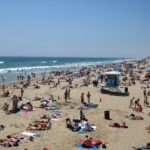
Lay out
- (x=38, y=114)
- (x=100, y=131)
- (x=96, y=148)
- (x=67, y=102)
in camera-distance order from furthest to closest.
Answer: (x=67, y=102) < (x=38, y=114) < (x=100, y=131) < (x=96, y=148)

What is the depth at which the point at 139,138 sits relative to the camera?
17.9 m

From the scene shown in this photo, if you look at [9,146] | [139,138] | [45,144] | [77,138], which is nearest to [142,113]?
[139,138]

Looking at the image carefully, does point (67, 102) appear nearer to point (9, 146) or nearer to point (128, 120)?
point (128, 120)

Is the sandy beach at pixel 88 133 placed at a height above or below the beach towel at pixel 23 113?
below

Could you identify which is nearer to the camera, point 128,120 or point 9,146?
point 9,146

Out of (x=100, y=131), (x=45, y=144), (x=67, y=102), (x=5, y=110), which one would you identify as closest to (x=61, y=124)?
(x=100, y=131)

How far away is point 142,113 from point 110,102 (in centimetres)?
483

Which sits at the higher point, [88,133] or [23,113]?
[23,113]

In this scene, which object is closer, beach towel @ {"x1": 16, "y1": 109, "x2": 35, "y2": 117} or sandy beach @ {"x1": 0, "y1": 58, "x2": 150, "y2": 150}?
sandy beach @ {"x1": 0, "y1": 58, "x2": 150, "y2": 150}

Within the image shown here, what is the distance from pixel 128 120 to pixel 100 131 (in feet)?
11.9

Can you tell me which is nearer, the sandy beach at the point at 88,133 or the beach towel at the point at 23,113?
the sandy beach at the point at 88,133

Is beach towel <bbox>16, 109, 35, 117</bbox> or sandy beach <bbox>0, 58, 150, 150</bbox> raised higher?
beach towel <bbox>16, 109, 35, 117</bbox>

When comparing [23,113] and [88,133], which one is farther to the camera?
[23,113]

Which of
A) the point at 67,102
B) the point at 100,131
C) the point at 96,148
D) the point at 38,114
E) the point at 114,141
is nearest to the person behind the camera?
the point at 96,148
